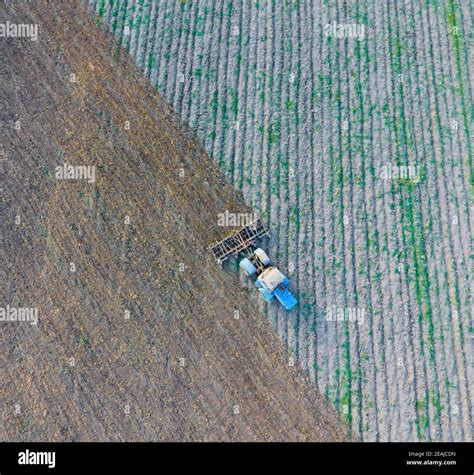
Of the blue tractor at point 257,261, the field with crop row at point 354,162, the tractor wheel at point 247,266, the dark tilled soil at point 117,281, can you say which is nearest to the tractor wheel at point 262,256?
the blue tractor at point 257,261

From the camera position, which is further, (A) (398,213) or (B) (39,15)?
(B) (39,15)

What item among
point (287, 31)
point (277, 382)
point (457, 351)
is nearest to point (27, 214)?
point (277, 382)

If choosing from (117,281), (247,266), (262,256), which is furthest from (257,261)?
(117,281)

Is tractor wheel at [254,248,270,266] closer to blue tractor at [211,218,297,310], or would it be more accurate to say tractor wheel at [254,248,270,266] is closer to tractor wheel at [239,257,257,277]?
blue tractor at [211,218,297,310]

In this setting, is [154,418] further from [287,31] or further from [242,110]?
[287,31]

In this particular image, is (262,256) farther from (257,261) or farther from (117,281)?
(117,281)
